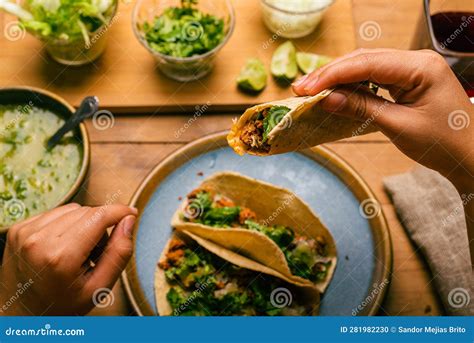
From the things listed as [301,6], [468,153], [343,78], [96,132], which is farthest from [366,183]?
[96,132]

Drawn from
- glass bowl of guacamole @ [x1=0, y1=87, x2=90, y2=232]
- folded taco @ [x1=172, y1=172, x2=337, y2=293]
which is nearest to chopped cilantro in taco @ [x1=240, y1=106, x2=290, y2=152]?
folded taco @ [x1=172, y1=172, x2=337, y2=293]

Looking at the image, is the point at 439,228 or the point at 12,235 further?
the point at 439,228

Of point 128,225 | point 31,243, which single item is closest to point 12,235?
point 31,243

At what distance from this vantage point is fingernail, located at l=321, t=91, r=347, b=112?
1.59 m

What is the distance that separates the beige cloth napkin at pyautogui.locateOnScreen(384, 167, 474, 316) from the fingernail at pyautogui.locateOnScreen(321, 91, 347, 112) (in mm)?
670

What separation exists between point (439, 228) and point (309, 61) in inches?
31.6

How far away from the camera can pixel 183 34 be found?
2287 mm

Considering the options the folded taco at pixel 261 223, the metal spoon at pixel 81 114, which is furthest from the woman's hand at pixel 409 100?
the metal spoon at pixel 81 114

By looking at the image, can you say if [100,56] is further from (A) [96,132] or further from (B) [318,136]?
(B) [318,136]

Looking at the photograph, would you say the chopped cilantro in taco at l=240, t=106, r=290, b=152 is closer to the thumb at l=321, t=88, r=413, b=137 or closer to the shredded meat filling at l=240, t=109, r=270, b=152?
the shredded meat filling at l=240, t=109, r=270, b=152

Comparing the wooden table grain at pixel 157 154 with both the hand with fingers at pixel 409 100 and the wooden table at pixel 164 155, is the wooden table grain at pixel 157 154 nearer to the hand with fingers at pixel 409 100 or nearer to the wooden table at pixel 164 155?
the wooden table at pixel 164 155

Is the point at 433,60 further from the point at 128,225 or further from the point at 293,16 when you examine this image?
the point at 128,225

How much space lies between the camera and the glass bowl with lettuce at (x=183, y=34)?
2232 mm

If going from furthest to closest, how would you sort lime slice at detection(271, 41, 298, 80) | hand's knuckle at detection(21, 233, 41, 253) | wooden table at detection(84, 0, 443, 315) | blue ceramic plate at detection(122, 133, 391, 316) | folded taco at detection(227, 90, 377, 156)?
lime slice at detection(271, 41, 298, 80) < wooden table at detection(84, 0, 443, 315) < blue ceramic plate at detection(122, 133, 391, 316) < hand's knuckle at detection(21, 233, 41, 253) < folded taco at detection(227, 90, 377, 156)
